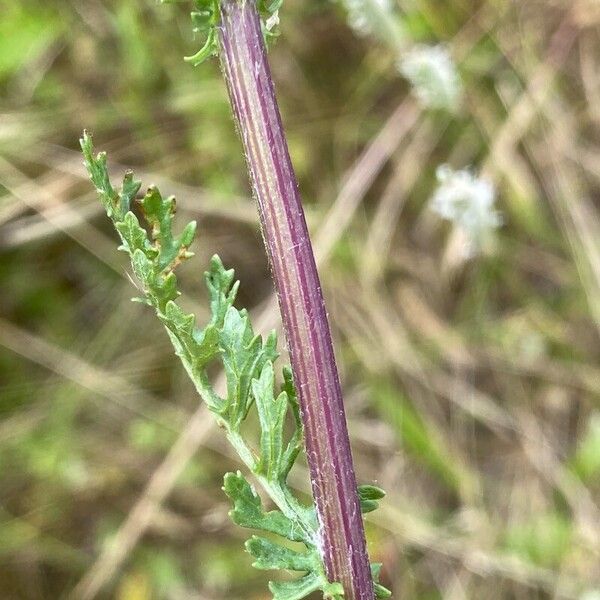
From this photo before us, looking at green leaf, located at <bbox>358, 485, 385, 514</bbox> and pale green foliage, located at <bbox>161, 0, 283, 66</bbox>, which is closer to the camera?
pale green foliage, located at <bbox>161, 0, 283, 66</bbox>

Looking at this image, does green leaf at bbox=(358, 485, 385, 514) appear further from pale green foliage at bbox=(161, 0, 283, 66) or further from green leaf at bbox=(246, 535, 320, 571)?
pale green foliage at bbox=(161, 0, 283, 66)

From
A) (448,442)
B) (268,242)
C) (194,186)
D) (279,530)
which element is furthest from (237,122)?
(448,442)

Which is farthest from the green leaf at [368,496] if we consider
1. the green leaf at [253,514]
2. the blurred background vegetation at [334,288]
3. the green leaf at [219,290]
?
the blurred background vegetation at [334,288]

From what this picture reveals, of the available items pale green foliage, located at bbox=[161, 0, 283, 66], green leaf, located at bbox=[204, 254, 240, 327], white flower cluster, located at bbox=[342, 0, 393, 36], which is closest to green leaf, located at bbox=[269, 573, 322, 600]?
green leaf, located at bbox=[204, 254, 240, 327]

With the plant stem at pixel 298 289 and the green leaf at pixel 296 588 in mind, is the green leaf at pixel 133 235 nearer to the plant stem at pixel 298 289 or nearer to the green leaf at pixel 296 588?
the plant stem at pixel 298 289

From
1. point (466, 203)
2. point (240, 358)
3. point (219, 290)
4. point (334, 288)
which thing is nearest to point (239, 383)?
point (240, 358)

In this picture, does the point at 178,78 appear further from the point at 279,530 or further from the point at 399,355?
the point at 279,530
